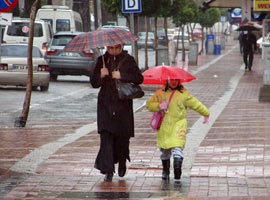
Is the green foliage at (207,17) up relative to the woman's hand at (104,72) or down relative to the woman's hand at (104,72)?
down

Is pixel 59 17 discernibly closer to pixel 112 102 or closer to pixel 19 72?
pixel 19 72

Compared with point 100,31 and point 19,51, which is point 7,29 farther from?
point 100,31

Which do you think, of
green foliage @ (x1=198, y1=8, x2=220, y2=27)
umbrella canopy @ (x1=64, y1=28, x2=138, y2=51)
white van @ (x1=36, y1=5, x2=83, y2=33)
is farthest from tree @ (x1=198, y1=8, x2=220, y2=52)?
umbrella canopy @ (x1=64, y1=28, x2=138, y2=51)

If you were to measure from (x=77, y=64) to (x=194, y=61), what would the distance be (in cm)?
1277

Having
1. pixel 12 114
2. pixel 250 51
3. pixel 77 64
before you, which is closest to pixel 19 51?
pixel 77 64

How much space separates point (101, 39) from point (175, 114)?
1.09 meters


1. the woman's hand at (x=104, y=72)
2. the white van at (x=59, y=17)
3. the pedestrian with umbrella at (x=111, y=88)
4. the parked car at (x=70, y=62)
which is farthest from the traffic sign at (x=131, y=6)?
the white van at (x=59, y=17)

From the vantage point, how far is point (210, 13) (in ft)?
205

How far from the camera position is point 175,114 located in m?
8.02

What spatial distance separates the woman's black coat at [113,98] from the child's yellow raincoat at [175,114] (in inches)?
11.2

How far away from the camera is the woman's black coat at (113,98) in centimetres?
802

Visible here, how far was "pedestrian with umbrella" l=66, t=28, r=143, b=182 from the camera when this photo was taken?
7996 millimetres

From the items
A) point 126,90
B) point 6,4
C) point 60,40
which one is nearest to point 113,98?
point 126,90

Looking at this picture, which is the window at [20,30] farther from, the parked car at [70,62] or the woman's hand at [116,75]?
the woman's hand at [116,75]
